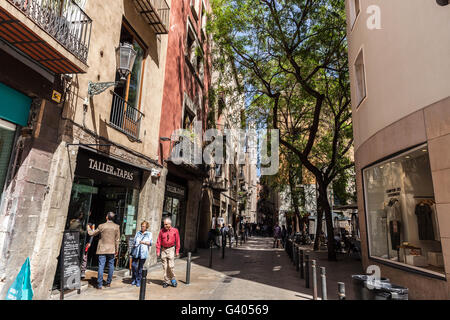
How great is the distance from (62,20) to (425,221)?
9.24 m

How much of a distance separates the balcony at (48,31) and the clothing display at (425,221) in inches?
333

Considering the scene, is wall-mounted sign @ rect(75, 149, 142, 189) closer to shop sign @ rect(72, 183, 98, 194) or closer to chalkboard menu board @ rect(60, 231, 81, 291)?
shop sign @ rect(72, 183, 98, 194)

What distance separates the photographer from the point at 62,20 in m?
5.53

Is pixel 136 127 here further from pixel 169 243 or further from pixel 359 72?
pixel 359 72

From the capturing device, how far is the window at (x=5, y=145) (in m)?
5.40

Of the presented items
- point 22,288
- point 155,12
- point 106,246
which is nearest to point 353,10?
point 155,12

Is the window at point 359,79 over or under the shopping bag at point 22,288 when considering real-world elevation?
over

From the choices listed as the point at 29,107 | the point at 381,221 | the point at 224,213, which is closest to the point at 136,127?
the point at 29,107

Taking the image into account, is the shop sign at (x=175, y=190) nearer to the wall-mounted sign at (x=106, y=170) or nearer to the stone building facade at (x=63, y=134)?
the wall-mounted sign at (x=106, y=170)

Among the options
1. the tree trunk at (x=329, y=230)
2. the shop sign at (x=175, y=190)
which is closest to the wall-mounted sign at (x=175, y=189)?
the shop sign at (x=175, y=190)

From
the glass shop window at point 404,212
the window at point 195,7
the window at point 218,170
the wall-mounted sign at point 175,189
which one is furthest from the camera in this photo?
the window at point 218,170

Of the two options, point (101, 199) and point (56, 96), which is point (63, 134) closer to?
point (56, 96)

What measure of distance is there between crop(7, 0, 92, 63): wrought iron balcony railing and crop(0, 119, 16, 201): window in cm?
191

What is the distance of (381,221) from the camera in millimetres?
8656
